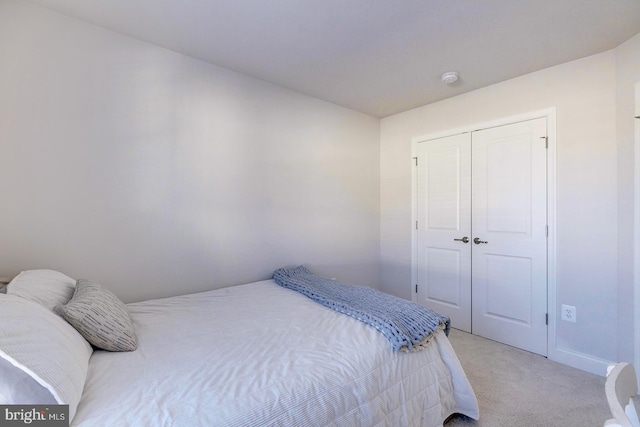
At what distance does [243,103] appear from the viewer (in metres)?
2.64

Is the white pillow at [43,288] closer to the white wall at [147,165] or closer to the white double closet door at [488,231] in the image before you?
the white wall at [147,165]

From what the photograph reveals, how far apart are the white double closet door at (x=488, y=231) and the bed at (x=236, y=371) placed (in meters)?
1.41

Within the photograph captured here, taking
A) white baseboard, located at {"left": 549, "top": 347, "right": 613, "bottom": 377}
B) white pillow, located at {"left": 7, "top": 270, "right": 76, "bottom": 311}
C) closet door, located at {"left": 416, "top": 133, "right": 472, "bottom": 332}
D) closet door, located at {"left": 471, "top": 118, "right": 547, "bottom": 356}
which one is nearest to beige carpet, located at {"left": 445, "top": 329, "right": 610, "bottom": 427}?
white baseboard, located at {"left": 549, "top": 347, "right": 613, "bottom": 377}

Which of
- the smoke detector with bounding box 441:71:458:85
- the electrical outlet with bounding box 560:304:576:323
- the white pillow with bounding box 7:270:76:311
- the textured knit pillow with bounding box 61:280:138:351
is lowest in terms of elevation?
the electrical outlet with bounding box 560:304:576:323

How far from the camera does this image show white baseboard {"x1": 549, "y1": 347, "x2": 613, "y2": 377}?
2.20 m

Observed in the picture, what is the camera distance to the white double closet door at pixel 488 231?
8.39 feet

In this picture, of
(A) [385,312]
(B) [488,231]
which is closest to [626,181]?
(B) [488,231]

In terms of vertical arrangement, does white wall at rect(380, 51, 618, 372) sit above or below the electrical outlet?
above

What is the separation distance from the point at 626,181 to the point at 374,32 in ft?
6.81

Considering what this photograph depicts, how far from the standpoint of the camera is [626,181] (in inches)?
81.5

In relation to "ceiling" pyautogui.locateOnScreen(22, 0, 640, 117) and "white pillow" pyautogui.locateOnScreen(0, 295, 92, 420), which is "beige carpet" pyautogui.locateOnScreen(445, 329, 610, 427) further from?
"ceiling" pyautogui.locateOnScreen(22, 0, 640, 117)

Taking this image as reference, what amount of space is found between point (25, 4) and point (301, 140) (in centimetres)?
210

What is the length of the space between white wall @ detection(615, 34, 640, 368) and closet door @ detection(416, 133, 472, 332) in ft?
3.60

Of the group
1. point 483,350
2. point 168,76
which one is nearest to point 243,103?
point 168,76
